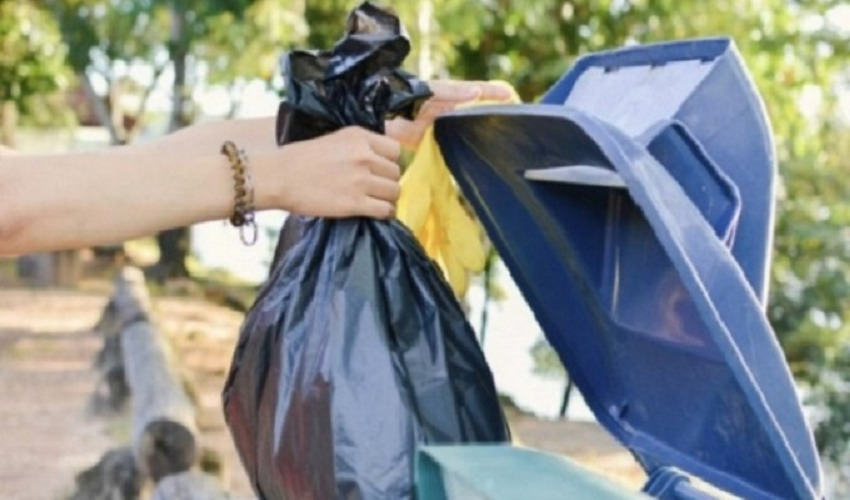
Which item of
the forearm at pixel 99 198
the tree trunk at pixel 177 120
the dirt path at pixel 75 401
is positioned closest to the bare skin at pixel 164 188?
→ the forearm at pixel 99 198

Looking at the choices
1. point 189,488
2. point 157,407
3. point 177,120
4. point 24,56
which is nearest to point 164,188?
point 189,488

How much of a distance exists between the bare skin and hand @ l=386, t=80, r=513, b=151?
0.64ft

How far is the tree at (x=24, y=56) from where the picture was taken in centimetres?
1608

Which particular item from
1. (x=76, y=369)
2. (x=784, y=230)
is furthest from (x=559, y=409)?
(x=76, y=369)

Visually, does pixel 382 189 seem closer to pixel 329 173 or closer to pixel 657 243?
pixel 329 173

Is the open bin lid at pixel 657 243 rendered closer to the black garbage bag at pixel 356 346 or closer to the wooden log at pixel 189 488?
the black garbage bag at pixel 356 346

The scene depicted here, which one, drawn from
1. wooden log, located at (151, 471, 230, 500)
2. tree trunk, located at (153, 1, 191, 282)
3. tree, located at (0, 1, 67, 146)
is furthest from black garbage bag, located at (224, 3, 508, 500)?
tree, located at (0, 1, 67, 146)

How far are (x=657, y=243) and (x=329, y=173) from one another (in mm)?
366

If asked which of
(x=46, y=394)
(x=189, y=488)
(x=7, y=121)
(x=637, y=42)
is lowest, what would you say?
(x=7, y=121)

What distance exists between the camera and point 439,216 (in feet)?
5.45

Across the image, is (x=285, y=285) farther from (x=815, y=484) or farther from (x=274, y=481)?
(x=815, y=484)

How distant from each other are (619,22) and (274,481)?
6904mm

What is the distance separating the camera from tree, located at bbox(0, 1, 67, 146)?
16.1 meters

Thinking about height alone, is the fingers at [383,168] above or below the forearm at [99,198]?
above
